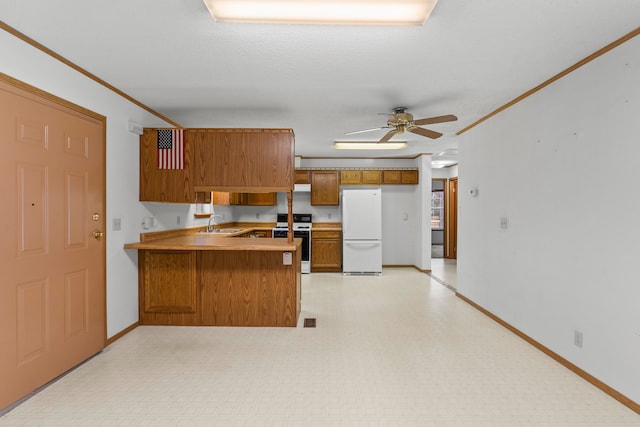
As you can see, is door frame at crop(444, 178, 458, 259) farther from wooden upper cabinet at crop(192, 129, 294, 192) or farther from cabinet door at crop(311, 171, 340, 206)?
wooden upper cabinet at crop(192, 129, 294, 192)

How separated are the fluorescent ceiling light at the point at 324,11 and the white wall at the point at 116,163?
1462mm

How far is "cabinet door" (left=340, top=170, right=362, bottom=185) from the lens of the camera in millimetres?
6832

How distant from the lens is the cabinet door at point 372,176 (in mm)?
6836

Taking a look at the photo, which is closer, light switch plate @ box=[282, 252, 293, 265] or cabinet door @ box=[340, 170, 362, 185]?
light switch plate @ box=[282, 252, 293, 265]

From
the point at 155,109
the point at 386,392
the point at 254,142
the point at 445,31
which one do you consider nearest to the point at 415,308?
the point at 386,392

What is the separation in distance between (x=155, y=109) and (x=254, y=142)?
Answer: 49.0 inches

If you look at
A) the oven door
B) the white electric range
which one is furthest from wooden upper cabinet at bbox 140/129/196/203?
the oven door

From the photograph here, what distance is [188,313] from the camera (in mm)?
3629

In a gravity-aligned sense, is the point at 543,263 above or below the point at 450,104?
below

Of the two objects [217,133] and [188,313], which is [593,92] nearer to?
[217,133]

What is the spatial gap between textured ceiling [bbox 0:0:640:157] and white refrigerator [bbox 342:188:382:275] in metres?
2.71

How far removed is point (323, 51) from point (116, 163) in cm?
225

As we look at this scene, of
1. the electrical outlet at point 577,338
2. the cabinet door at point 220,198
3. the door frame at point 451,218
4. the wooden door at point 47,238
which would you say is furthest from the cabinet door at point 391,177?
the wooden door at point 47,238

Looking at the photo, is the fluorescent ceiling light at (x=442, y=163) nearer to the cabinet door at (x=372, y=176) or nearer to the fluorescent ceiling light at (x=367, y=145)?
the cabinet door at (x=372, y=176)
